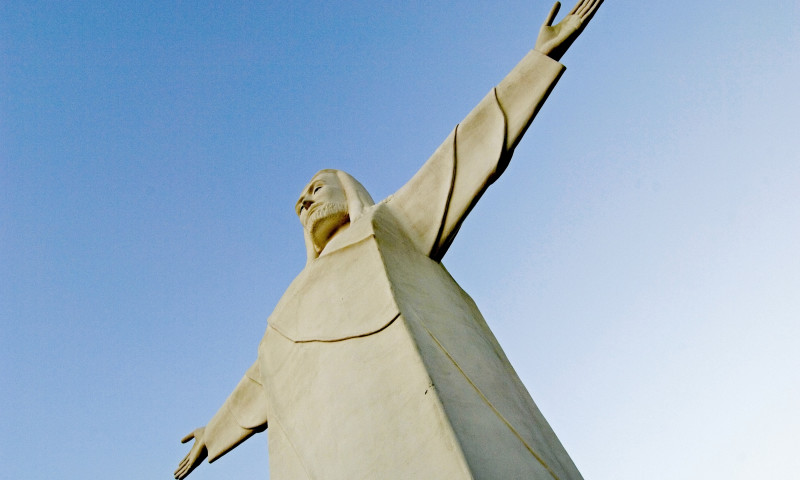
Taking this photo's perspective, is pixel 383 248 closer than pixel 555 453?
No

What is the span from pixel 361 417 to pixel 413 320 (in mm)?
727

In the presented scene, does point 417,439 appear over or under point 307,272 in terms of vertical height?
under

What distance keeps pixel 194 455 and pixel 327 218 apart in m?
3.15

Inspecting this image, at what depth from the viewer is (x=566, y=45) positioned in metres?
5.45

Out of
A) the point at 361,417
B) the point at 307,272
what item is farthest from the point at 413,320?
the point at 307,272

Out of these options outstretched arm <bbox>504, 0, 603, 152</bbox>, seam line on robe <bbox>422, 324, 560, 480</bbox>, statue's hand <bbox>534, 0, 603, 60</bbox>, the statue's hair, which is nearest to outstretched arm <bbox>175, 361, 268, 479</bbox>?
the statue's hair

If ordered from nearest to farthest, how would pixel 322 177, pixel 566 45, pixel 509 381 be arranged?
pixel 509 381, pixel 566 45, pixel 322 177

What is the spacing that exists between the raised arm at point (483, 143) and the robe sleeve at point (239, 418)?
2.39m

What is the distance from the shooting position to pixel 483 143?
5453mm

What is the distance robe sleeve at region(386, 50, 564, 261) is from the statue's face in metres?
0.90

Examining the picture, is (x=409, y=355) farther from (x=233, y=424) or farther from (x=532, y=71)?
(x=233, y=424)

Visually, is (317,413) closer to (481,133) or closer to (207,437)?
(481,133)

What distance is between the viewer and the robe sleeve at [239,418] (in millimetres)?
6527

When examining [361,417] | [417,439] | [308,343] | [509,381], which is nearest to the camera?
[417,439]
